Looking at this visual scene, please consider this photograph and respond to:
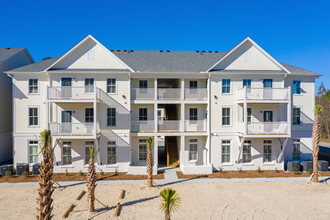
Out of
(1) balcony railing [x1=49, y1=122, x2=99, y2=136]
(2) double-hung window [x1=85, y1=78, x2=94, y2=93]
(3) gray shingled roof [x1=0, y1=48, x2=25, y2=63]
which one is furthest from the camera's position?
(3) gray shingled roof [x1=0, y1=48, x2=25, y2=63]

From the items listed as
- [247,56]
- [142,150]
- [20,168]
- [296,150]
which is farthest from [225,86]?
[20,168]

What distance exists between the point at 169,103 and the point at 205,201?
8871 millimetres

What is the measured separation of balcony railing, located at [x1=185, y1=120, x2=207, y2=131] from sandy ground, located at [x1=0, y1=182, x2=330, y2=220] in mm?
5386

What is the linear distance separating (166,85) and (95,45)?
8843 mm

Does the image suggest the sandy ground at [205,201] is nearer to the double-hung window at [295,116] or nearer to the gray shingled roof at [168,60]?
the double-hung window at [295,116]

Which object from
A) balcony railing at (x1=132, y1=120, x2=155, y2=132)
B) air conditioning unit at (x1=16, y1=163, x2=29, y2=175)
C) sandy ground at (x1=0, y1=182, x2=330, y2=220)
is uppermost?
balcony railing at (x1=132, y1=120, x2=155, y2=132)

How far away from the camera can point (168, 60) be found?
20.8 m

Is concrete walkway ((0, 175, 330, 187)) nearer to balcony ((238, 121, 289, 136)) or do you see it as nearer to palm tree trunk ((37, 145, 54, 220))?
balcony ((238, 121, 289, 136))

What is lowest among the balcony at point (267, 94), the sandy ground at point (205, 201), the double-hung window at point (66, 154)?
the sandy ground at point (205, 201)

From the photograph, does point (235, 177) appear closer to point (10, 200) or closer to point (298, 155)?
point (298, 155)

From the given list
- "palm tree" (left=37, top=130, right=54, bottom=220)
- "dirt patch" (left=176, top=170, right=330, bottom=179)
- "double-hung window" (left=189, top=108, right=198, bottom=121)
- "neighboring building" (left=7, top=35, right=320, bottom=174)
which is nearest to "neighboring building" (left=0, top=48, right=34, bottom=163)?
"neighboring building" (left=7, top=35, right=320, bottom=174)

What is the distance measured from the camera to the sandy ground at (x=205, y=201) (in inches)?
407

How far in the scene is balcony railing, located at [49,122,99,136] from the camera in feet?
53.3

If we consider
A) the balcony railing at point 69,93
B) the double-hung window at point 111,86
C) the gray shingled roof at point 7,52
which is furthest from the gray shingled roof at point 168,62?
the gray shingled roof at point 7,52
